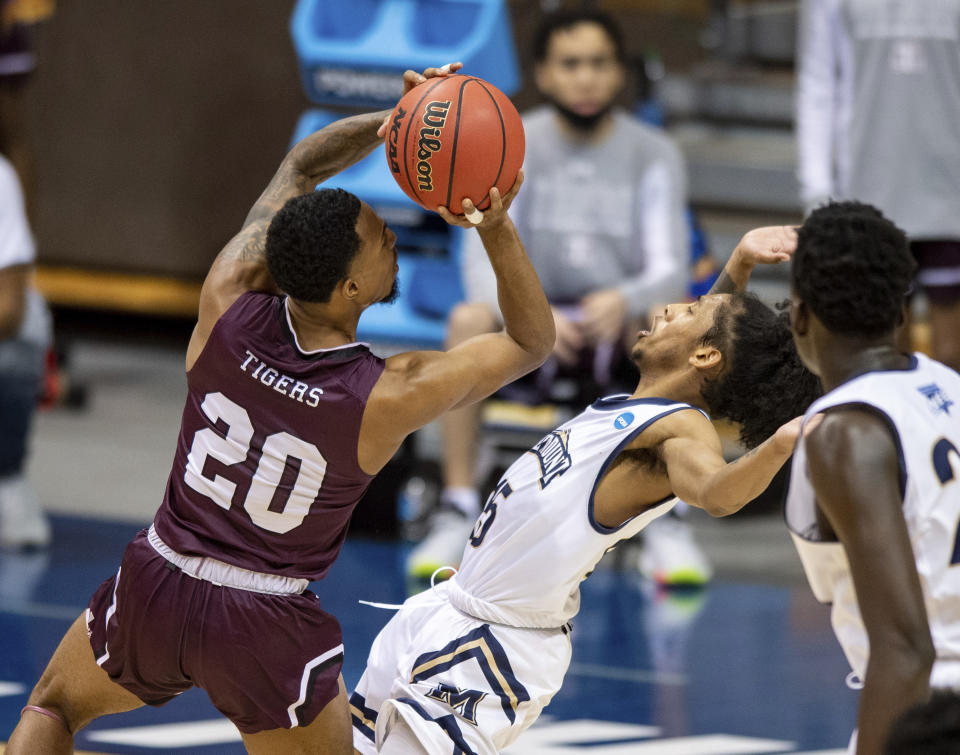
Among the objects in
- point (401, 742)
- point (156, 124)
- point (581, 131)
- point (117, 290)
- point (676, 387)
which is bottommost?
point (117, 290)

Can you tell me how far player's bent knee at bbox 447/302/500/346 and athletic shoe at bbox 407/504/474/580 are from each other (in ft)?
2.22

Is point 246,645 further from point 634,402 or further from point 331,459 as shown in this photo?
point 634,402

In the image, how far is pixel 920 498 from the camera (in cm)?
221

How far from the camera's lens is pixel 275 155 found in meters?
9.45

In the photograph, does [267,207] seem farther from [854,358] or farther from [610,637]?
[610,637]

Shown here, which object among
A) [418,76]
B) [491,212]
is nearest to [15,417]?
[418,76]

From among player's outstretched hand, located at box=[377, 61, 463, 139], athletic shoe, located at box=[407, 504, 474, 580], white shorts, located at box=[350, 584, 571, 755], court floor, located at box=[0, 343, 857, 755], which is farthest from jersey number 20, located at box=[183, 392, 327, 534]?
athletic shoe, located at box=[407, 504, 474, 580]

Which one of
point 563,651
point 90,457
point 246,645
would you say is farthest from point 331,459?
point 90,457

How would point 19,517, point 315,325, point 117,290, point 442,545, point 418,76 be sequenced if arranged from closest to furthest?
1. point 315,325
2. point 418,76
3. point 442,545
4. point 19,517
5. point 117,290

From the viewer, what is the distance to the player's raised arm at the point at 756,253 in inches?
121

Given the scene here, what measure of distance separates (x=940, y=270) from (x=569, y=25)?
5.89ft

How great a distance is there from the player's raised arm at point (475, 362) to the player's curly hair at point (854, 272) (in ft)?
2.62

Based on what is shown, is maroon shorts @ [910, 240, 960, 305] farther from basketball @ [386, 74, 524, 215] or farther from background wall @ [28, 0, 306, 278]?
background wall @ [28, 0, 306, 278]

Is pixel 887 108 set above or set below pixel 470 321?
above
